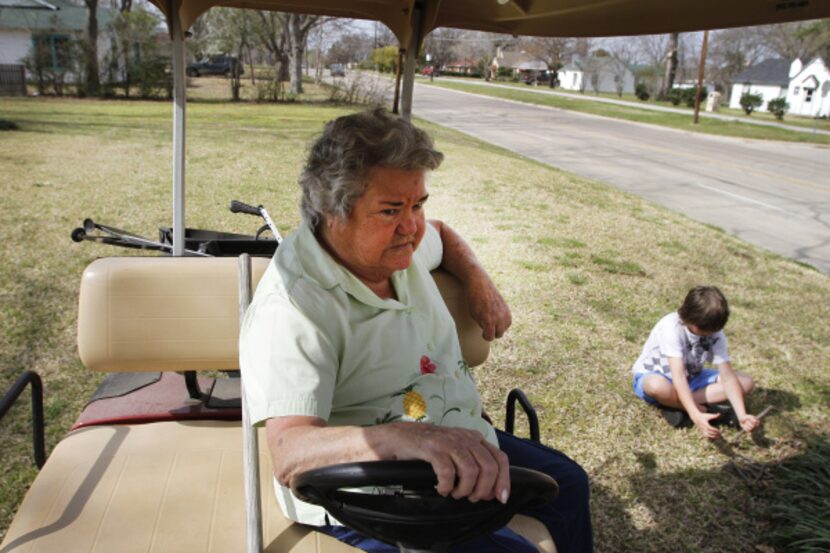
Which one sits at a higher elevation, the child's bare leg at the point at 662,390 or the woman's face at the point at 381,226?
the woman's face at the point at 381,226

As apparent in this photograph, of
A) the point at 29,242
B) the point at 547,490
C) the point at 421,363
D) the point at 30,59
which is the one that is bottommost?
the point at 29,242

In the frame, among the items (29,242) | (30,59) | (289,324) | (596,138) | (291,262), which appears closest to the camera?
(289,324)

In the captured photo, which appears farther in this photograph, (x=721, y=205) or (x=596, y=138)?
(x=596, y=138)

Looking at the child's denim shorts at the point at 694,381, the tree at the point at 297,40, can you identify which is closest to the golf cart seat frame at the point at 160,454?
the child's denim shorts at the point at 694,381

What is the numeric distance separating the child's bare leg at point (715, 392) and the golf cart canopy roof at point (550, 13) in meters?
2.07

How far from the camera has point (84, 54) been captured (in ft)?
68.0

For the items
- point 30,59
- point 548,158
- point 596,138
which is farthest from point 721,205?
point 30,59

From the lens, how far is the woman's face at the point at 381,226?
68.1 inches

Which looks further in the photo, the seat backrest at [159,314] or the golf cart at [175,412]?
the seat backrest at [159,314]

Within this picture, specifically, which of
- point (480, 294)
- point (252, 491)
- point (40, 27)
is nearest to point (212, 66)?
point (40, 27)

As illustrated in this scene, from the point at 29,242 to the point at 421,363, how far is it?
5.65 m

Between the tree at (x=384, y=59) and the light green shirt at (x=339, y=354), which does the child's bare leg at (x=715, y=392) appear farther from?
the tree at (x=384, y=59)

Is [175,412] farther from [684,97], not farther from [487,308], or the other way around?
[684,97]

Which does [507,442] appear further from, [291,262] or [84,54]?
[84,54]
